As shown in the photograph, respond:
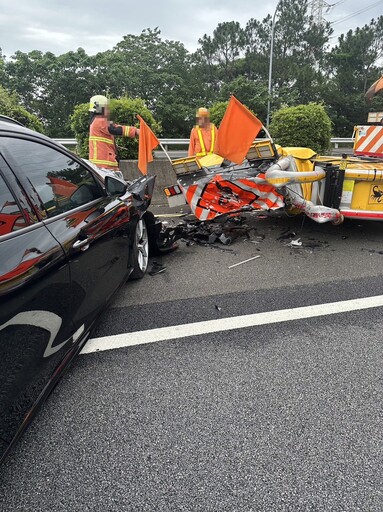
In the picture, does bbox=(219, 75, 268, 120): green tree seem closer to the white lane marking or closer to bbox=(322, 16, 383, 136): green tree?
bbox=(322, 16, 383, 136): green tree

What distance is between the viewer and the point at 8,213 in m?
1.81

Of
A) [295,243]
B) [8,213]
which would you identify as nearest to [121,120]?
[295,243]

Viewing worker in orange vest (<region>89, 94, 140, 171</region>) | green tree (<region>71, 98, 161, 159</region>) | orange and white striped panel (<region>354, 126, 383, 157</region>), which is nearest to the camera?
worker in orange vest (<region>89, 94, 140, 171</region>)

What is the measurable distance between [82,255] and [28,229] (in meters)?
0.41

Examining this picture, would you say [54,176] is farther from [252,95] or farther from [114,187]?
[252,95]

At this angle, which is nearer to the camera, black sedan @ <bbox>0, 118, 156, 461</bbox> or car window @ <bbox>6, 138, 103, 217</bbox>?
black sedan @ <bbox>0, 118, 156, 461</bbox>

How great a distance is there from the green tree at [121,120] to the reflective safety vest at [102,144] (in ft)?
7.62

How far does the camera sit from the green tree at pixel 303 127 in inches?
356

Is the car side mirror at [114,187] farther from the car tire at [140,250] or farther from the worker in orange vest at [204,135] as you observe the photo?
the worker in orange vest at [204,135]

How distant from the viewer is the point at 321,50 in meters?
46.5

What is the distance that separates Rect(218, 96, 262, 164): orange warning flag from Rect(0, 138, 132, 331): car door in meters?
1.91

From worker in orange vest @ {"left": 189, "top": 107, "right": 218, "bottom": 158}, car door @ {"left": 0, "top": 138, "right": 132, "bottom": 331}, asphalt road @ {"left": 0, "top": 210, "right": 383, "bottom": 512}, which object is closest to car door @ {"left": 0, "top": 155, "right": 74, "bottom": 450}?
car door @ {"left": 0, "top": 138, "right": 132, "bottom": 331}

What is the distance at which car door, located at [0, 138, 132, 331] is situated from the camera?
209cm

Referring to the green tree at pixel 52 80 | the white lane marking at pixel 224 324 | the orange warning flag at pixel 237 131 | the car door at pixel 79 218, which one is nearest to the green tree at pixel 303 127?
the orange warning flag at pixel 237 131
